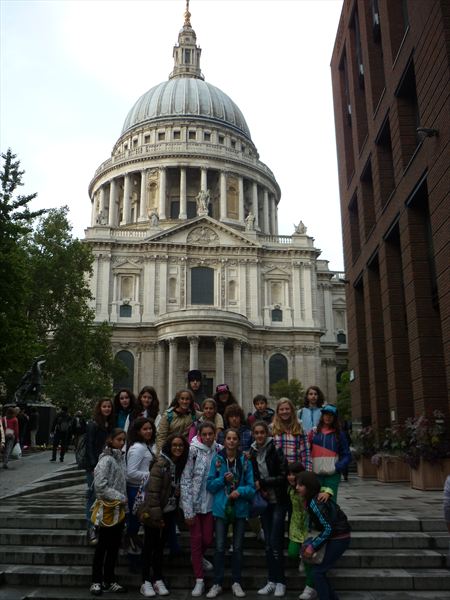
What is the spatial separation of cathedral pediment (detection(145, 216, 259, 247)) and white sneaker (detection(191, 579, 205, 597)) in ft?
171

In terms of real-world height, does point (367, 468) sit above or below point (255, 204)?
below

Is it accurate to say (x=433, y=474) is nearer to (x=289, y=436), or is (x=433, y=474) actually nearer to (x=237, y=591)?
(x=289, y=436)

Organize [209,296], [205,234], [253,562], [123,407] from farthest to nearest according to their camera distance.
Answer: [205,234]
[209,296]
[123,407]
[253,562]

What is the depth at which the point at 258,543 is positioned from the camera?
9.32 metres

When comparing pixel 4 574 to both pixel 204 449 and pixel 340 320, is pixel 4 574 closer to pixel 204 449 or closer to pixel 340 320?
pixel 204 449

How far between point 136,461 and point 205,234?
5201 centimetres

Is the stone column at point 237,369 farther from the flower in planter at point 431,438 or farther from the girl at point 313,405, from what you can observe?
the girl at point 313,405

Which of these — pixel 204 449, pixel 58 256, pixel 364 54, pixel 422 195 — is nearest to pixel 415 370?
pixel 422 195

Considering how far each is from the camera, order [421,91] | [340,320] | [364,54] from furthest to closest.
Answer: [340,320], [364,54], [421,91]

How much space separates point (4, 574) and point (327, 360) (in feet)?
180

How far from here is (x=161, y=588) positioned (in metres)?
7.76

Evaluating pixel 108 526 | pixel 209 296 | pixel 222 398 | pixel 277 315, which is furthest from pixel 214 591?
pixel 277 315

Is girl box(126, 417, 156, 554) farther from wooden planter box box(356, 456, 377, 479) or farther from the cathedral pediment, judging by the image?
the cathedral pediment

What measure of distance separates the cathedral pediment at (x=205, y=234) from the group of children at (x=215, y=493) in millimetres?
50827
